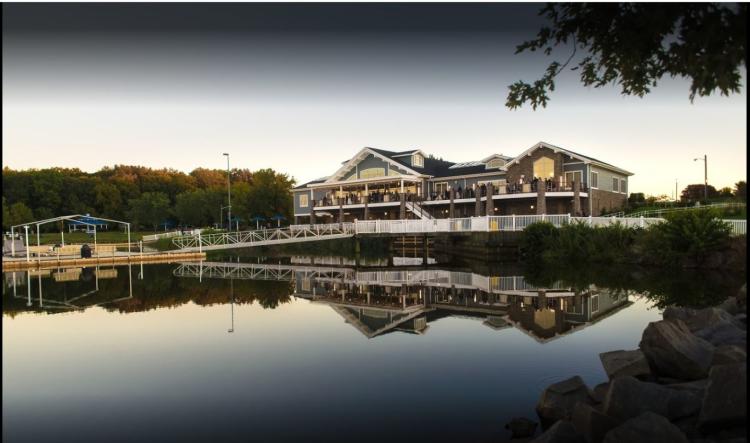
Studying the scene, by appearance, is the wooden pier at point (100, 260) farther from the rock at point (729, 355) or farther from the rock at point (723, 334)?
the rock at point (729, 355)

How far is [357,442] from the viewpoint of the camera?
5289 mm

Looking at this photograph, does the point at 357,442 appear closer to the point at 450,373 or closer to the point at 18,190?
the point at 450,373

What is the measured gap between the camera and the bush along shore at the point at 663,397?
368 centimetres

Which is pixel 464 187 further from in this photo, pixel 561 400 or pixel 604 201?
pixel 561 400

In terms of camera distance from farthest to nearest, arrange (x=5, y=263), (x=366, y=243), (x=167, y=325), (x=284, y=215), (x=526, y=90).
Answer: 1. (x=284, y=215)
2. (x=366, y=243)
3. (x=5, y=263)
4. (x=167, y=325)
5. (x=526, y=90)

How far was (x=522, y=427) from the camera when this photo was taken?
208 inches

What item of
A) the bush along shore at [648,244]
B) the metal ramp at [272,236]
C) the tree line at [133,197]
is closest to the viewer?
the bush along shore at [648,244]

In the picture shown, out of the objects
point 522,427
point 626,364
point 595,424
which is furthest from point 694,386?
point 522,427

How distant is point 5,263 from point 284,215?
3086 cm

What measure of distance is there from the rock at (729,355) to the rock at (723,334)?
3.37 ft

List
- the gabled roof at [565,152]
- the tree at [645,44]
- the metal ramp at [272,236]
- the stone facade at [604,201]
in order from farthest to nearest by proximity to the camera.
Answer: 1. the stone facade at [604,201]
2. the gabled roof at [565,152]
3. the metal ramp at [272,236]
4. the tree at [645,44]

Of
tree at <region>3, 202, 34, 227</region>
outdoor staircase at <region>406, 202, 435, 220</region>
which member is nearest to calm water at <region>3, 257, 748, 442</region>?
outdoor staircase at <region>406, 202, 435, 220</region>

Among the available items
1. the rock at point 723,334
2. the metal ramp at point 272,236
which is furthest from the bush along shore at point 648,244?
the rock at point 723,334

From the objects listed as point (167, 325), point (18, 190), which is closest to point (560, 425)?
point (167, 325)
